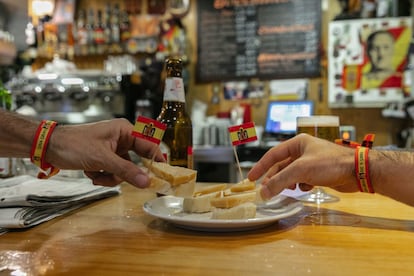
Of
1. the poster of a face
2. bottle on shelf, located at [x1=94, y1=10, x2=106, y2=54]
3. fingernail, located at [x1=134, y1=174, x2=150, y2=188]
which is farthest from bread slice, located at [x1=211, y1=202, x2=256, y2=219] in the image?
bottle on shelf, located at [x1=94, y1=10, x2=106, y2=54]

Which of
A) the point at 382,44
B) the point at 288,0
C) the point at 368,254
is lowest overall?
the point at 368,254

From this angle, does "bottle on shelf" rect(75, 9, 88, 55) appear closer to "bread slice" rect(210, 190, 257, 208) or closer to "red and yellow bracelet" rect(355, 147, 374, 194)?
"bread slice" rect(210, 190, 257, 208)

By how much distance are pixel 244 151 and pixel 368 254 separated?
2622mm

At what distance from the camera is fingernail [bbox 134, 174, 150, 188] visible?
0.93m

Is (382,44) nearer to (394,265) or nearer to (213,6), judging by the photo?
(213,6)

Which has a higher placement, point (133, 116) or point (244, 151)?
point (133, 116)

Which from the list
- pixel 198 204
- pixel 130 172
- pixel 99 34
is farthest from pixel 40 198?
pixel 99 34

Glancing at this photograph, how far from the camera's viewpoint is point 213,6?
13.2 ft

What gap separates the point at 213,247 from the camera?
0.81 m

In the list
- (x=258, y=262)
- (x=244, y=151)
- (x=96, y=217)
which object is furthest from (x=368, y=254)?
(x=244, y=151)

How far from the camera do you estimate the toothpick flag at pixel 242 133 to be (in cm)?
109

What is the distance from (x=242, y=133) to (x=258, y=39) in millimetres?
3005

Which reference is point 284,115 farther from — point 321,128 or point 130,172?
point 130,172

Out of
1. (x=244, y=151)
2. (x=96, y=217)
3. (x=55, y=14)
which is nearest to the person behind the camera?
(x=96, y=217)
